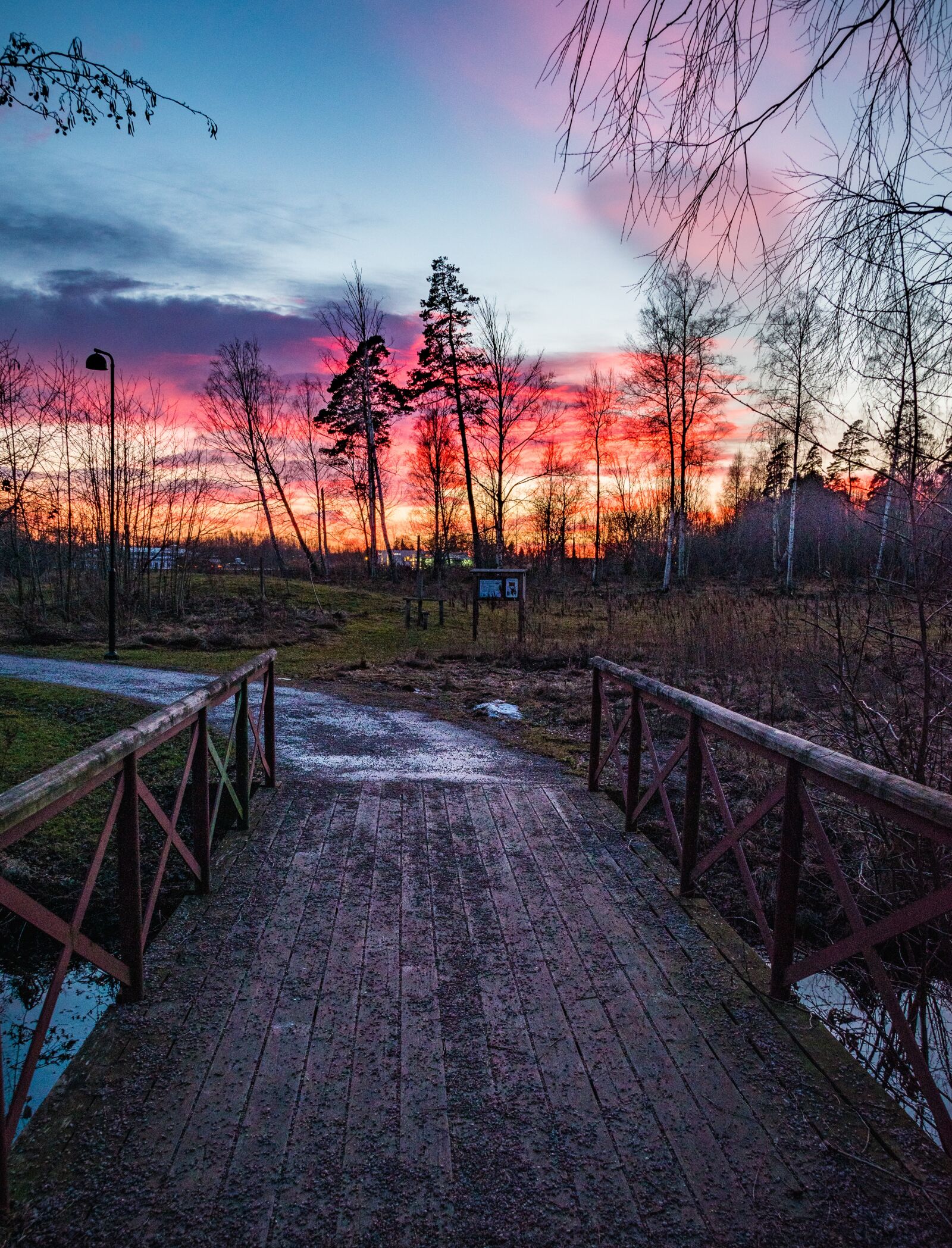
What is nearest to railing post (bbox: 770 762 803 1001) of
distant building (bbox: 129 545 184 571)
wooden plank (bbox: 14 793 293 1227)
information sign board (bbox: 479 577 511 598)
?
wooden plank (bbox: 14 793 293 1227)

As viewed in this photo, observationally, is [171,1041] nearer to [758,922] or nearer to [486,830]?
[758,922]

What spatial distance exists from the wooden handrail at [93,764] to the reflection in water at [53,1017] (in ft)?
4.76

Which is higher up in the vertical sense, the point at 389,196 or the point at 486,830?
the point at 389,196

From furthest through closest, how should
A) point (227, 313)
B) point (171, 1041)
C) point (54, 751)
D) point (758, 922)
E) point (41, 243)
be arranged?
→ point (227, 313) → point (41, 243) → point (54, 751) → point (758, 922) → point (171, 1041)

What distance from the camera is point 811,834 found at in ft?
11.1

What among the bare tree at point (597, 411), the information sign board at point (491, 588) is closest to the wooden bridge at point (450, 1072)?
the information sign board at point (491, 588)

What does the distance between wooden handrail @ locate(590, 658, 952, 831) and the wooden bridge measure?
15mm

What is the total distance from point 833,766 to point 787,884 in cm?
64

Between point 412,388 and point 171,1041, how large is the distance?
93.7ft

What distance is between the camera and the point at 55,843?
5.70 meters

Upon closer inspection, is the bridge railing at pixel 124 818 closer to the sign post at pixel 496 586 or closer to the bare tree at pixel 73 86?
the bare tree at pixel 73 86

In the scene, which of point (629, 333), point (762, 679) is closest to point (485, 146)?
point (762, 679)

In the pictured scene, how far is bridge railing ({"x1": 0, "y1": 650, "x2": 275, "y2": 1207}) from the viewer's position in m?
1.91

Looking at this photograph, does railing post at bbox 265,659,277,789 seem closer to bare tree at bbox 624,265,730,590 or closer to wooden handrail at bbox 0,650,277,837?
wooden handrail at bbox 0,650,277,837
